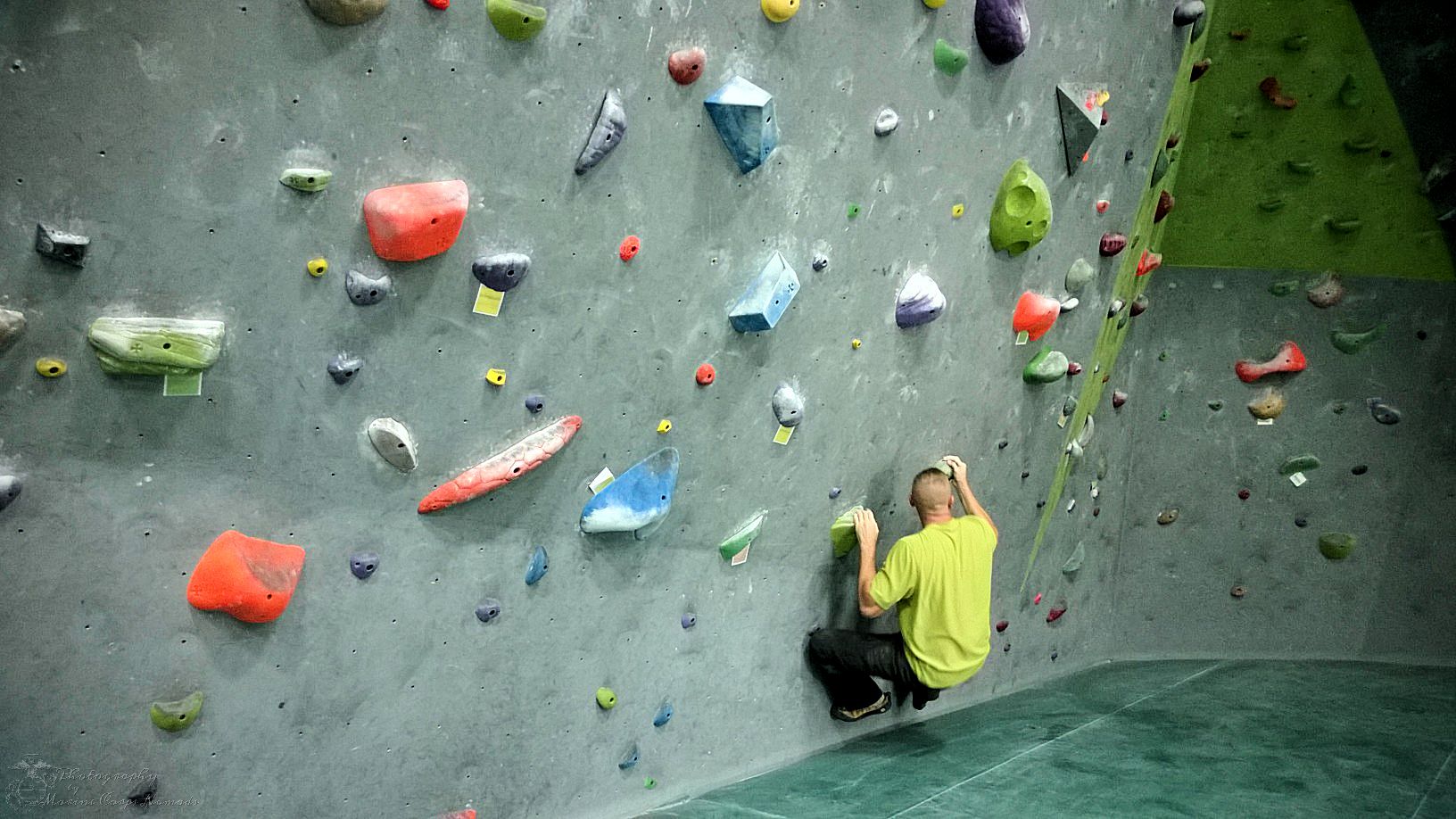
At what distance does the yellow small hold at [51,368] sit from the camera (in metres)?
1.81

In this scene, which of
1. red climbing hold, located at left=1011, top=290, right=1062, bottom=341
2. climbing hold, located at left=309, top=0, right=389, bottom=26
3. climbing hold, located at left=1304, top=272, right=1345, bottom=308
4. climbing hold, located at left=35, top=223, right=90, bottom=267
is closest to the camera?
climbing hold, located at left=35, top=223, right=90, bottom=267

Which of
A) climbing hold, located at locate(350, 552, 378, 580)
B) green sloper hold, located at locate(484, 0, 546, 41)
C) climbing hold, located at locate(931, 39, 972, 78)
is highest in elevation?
climbing hold, located at locate(931, 39, 972, 78)

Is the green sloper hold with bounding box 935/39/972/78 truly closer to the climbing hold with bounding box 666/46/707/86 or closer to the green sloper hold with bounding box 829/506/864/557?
the climbing hold with bounding box 666/46/707/86

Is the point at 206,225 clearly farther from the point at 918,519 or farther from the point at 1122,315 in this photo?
the point at 1122,315

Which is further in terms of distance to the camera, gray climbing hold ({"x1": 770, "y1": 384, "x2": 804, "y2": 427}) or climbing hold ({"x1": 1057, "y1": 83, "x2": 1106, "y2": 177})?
climbing hold ({"x1": 1057, "y1": 83, "x2": 1106, "y2": 177})

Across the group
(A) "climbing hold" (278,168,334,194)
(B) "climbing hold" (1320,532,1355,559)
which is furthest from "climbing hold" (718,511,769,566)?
(B) "climbing hold" (1320,532,1355,559)

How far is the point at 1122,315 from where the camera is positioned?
4020mm

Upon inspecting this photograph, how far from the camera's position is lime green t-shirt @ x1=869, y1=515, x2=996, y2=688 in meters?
3.10

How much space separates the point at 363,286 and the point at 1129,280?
2.82 m

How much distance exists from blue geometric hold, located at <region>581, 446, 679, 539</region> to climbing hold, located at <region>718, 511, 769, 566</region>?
0.27 metres

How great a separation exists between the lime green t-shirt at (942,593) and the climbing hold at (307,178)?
1828 mm

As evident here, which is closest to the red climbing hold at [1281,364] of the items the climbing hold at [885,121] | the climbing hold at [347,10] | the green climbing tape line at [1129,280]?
the green climbing tape line at [1129,280]

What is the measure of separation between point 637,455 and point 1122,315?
2234 millimetres

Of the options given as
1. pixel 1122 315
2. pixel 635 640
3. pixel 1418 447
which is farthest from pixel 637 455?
pixel 1418 447
